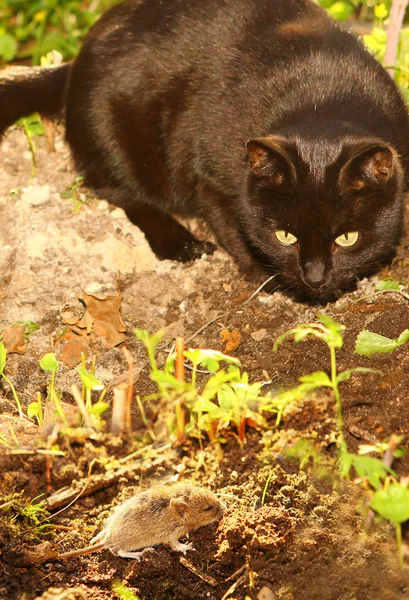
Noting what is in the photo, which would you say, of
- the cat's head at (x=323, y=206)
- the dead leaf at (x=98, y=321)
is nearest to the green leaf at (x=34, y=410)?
the dead leaf at (x=98, y=321)

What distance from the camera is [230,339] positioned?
3660mm

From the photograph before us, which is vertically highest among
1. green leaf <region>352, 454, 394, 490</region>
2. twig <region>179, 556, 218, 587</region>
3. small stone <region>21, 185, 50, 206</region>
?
green leaf <region>352, 454, 394, 490</region>

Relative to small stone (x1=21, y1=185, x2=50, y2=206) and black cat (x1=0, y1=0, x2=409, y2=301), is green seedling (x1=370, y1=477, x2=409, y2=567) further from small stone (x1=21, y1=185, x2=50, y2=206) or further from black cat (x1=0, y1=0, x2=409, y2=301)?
small stone (x1=21, y1=185, x2=50, y2=206)

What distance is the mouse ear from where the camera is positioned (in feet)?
8.54

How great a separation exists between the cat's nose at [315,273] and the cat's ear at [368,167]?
0.37m

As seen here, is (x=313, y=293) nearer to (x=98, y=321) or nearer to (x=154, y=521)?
(x=98, y=321)

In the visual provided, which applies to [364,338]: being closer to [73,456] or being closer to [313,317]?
[313,317]

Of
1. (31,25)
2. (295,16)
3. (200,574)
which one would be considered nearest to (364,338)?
(200,574)

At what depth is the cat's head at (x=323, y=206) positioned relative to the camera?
3.09m

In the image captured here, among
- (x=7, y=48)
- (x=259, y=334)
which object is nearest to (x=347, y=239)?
(x=259, y=334)

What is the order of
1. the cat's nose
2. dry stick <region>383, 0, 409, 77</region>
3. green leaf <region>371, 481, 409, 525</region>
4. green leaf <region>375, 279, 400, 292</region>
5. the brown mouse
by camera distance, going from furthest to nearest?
dry stick <region>383, 0, 409, 77</region>, green leaf <region>375, 279, 400, 292</region>, the cat's nose, the brown mouse, green leaf <region>371, 481, 409, 525</region>

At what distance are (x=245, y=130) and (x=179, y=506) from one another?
1893 millimetres

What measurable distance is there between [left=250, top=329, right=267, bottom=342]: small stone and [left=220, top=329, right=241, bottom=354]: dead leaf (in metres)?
0.07

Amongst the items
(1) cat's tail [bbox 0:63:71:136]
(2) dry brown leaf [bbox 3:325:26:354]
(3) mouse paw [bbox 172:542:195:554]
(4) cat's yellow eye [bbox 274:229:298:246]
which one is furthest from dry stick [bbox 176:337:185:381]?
(1) cat's tail [bbox 0:63:71:136]
